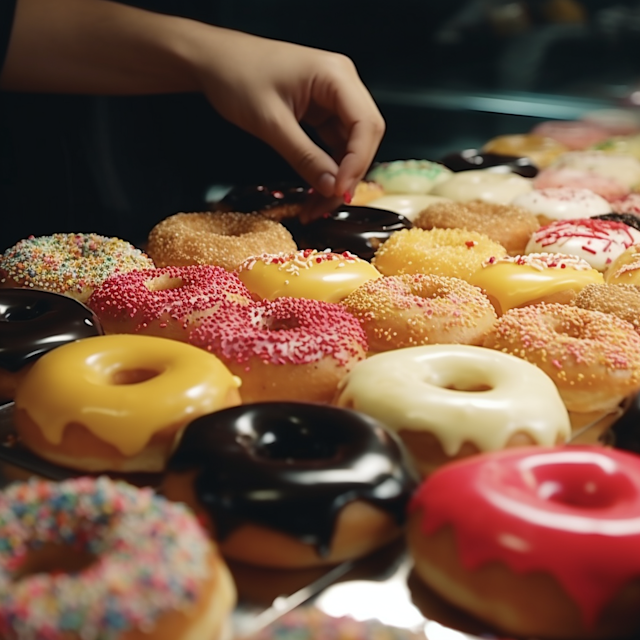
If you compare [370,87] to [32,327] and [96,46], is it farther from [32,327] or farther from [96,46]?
[32,327]

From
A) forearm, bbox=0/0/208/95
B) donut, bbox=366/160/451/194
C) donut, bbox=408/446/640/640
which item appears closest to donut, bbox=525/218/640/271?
donut, bbox=366/160/451/194

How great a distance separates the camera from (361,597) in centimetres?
93

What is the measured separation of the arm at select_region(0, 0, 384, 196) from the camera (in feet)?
7.04

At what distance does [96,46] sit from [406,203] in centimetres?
100

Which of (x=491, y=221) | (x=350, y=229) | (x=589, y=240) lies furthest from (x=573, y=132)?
(x=350, y=229)

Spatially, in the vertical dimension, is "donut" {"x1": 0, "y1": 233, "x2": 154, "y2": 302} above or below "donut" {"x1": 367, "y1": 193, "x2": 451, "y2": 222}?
above

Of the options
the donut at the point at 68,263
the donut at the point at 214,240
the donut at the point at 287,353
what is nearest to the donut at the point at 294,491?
the donut at the point at 287,353

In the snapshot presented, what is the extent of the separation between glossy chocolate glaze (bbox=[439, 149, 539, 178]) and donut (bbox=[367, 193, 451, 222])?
0.49 metres

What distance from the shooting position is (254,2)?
143 inches

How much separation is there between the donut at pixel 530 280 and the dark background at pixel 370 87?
62.9 inches

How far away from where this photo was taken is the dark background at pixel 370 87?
9.64ft

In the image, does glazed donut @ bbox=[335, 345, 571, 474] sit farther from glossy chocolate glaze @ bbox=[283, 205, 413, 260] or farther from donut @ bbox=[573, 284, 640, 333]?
glossy chocolate glaze @ bbox=[283, 205, 413, 260]

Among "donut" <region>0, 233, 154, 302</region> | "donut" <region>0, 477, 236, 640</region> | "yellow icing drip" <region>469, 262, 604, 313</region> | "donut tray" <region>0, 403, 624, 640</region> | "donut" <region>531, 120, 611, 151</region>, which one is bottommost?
"donut" <region>531, 120, 611, 151</region>

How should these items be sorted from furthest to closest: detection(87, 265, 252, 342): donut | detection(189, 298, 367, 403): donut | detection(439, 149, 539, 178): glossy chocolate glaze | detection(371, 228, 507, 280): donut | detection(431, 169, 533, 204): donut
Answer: detection(439, 149, 539, 178): glossy chocolate glaze < detection(431, 169, 533, 204): donut < detection(371, 228, 507, 280): donut < detection(87, 265, 252, 342): donut < detection(189, 298, 367, 403): donut
